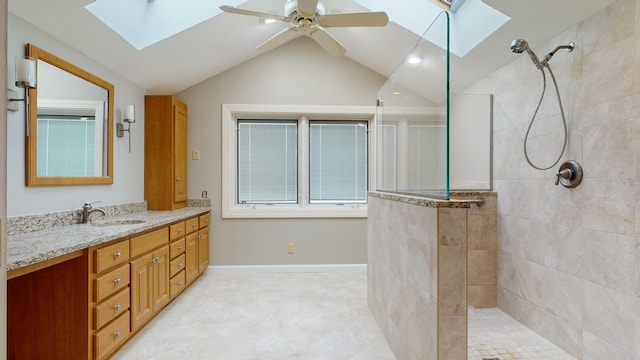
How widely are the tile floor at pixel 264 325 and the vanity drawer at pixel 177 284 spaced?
0.10 m

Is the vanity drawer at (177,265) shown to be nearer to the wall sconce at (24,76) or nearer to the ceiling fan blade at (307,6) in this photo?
the wall sconce at (24,76)

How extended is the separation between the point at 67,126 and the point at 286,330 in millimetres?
2174

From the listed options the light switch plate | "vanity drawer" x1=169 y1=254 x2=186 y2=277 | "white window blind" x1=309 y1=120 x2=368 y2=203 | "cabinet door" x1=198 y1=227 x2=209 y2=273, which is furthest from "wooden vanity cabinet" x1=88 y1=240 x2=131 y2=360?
"white window blind" x1=309 y1=120 x2=368 y2=203

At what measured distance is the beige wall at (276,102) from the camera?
3852 mm

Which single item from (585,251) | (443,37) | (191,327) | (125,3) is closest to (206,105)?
(125,3)

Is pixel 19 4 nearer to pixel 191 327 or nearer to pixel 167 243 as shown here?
pixel 167 243

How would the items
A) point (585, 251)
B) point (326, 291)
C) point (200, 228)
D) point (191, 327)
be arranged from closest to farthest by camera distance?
point (585, 251), point (191, 327), point (326, 291), point (200, 228)

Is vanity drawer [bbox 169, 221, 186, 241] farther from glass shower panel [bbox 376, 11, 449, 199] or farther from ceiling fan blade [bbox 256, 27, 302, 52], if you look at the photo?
glass shower panel [bbox 376, 11, 449, 199]

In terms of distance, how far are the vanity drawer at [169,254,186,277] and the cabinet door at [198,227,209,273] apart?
444 millimetres

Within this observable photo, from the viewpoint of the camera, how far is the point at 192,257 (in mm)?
3256

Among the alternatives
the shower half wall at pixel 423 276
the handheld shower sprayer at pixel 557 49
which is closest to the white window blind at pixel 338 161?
the shower half wall at pixel 423 276

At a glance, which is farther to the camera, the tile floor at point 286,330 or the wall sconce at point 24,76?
the tile floor at point 286,330

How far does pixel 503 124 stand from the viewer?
2.57 m

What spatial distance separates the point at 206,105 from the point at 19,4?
2032mm
